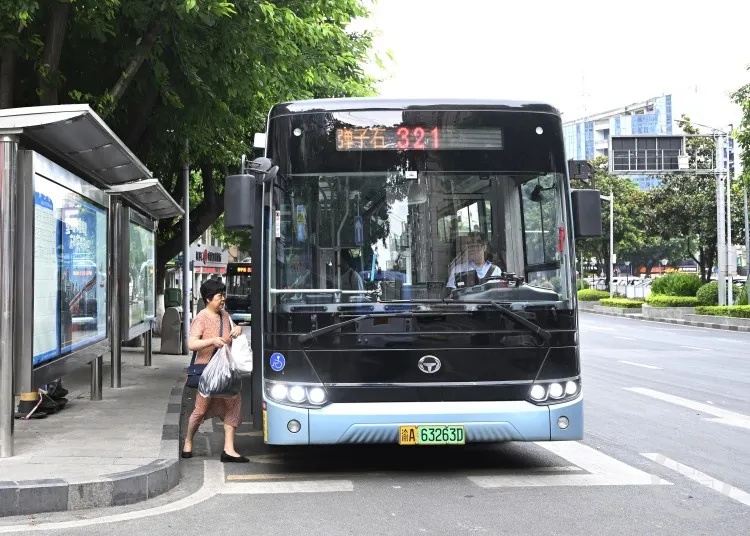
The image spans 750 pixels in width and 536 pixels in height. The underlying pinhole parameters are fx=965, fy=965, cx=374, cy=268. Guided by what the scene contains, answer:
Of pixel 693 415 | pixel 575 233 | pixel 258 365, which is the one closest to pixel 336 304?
pixel 258 365

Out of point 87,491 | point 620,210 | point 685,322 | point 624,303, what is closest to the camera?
point 87,491

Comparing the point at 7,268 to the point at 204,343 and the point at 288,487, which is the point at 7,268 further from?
the point at 288,487

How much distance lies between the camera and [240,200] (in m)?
7.44

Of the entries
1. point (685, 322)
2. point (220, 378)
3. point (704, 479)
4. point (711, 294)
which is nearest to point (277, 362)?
point (220, 378)

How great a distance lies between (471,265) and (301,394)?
1607 mm

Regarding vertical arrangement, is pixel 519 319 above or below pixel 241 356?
above

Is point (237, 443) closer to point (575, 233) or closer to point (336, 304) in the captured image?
point (336, 304)

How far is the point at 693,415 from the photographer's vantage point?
1127cm

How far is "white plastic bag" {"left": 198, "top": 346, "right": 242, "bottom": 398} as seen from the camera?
26.9 ft

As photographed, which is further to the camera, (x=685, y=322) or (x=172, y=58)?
(x=685, y=322)

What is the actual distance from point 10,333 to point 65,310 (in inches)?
63.6

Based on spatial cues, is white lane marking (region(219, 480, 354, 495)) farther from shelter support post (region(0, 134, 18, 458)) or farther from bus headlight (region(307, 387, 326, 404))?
shelter support post (region(0, 134, 18, 458))

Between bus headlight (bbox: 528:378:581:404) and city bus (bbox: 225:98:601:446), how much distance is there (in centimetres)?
1

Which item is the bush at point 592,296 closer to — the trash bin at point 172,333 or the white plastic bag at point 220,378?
the trash bin at point 172,333
